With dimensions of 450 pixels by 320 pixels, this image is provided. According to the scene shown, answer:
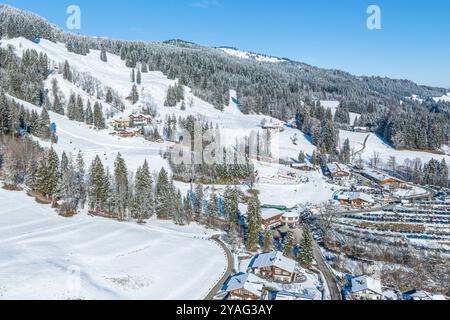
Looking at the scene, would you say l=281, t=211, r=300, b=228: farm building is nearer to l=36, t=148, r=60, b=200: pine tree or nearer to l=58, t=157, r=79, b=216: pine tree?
l=58, t=157, r=79, b=216: pine tree

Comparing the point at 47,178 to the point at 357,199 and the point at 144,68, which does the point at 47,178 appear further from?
the point at 144,68

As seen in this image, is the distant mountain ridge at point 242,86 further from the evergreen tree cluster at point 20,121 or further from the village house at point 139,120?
the evergreen tree cluster at point 20,121

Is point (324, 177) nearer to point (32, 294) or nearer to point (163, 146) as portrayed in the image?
point (163, 146)

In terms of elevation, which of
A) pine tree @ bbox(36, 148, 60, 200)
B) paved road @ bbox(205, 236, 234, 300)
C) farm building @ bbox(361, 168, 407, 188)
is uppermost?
pine tree @ bbox(36, 148, 60, 200)

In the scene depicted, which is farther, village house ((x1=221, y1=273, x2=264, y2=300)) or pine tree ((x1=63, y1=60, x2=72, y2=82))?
pine tree ((x1=63, y1=60, x2=72, y2=82))

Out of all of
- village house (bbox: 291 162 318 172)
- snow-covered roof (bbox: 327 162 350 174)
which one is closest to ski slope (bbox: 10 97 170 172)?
village house (bbox: 291 162 318 172)

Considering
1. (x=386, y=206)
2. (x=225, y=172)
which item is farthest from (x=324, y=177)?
(x=225, y=172)
